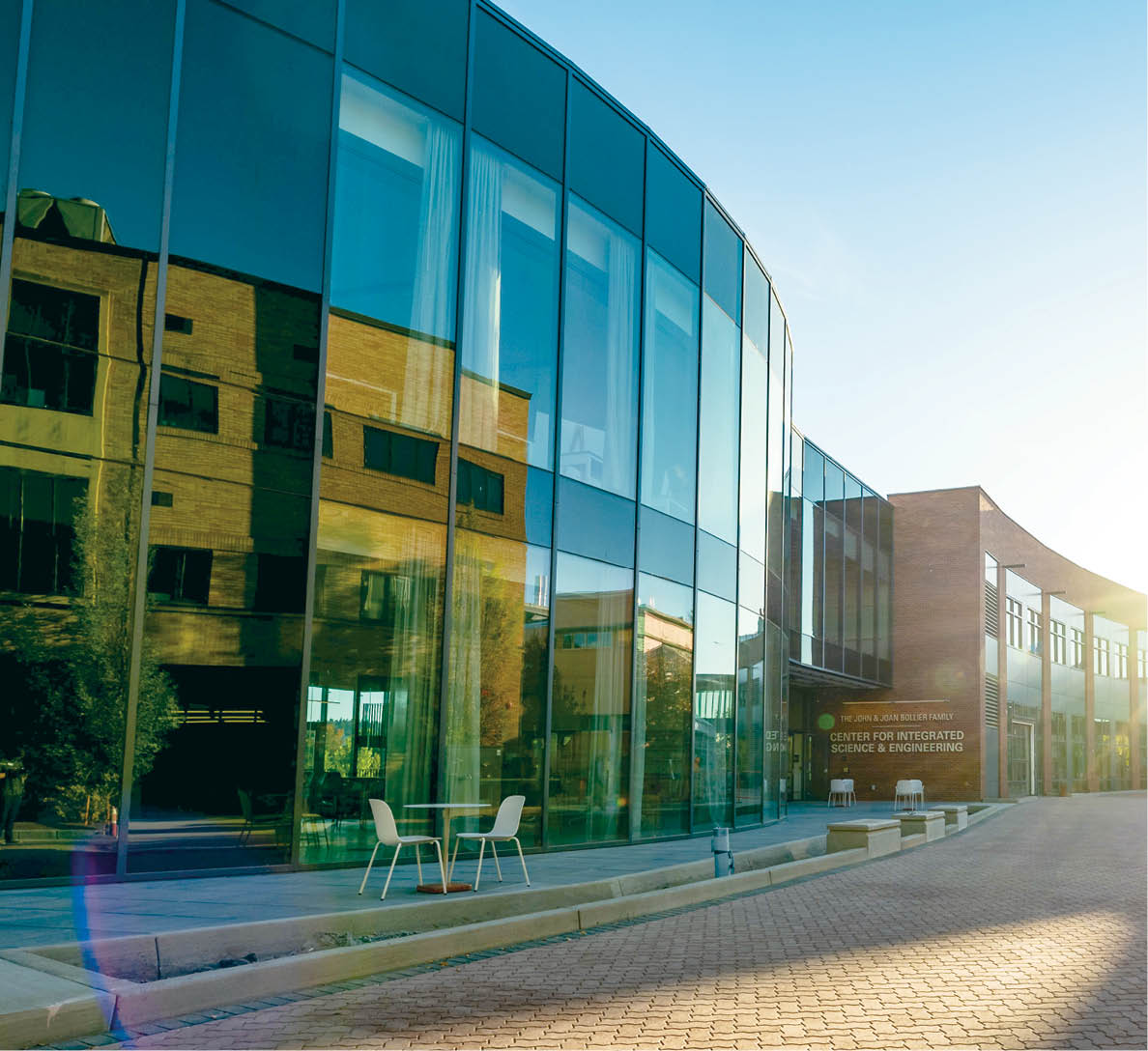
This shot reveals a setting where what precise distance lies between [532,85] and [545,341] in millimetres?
3514

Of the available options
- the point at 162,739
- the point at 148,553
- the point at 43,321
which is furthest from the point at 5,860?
the point at 43,321

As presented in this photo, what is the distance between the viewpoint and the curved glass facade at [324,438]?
11.3 m

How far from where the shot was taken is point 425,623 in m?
14.5

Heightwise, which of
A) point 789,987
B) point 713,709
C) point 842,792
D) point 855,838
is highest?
point 713,709

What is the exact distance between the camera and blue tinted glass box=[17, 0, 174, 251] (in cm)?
1138

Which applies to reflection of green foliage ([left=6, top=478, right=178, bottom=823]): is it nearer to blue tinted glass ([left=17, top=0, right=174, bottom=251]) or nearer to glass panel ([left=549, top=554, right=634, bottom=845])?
blue tinted glass ([left=17, top=0, right=174, bottom=251])

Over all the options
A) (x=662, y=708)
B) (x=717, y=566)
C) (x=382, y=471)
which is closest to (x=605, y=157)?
(x=382, y=471)

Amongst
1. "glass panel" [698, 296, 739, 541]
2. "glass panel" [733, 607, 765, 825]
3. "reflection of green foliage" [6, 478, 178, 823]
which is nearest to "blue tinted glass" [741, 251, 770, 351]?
"glass panel" [698, 296, 739, 541]

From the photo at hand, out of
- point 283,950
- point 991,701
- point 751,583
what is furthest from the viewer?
point 991,701

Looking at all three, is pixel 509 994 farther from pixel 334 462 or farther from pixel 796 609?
pixel 796 609

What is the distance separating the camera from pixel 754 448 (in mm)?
23594

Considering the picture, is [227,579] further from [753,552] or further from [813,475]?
[813,475]

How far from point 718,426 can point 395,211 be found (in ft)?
28.7

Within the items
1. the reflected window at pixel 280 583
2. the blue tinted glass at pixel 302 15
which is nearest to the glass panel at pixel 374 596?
the reflected window at pixel 280 583
